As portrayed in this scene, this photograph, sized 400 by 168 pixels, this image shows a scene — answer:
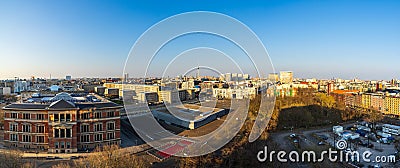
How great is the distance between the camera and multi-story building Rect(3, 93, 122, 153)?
7.55 meters

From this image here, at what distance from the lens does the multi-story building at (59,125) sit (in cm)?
755

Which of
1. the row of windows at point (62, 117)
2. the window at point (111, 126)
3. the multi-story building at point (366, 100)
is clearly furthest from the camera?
the multi-story building at point (366, 100)

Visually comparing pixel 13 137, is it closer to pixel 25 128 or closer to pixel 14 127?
pixel 14 127

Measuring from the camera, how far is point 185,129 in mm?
10719

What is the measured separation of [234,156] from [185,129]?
5.29 m

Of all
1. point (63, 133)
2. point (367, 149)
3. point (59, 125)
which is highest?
point (59, 125)

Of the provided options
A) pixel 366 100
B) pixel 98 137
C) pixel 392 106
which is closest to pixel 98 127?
pixel 98 137

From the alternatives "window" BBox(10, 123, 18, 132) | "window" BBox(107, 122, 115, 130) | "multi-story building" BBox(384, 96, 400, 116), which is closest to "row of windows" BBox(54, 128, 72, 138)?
"window" BBox(107, 122, 115, 130)

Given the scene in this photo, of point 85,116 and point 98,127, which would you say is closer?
point 85,116

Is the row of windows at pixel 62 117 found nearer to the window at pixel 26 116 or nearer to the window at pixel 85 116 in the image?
the window at pixel 85 116

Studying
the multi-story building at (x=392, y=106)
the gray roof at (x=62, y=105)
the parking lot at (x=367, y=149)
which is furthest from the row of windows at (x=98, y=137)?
the multi-story building at (x=392, y=106)

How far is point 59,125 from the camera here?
24.7 ft

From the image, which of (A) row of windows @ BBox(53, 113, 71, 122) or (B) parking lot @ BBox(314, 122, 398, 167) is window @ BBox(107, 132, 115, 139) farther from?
(B) parking lot @ BBox(314, 122, 398, 167)

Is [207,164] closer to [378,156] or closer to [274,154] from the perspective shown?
[274,154]
